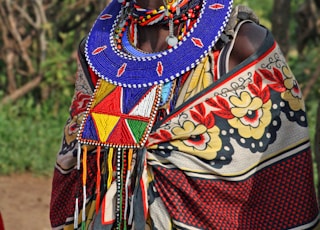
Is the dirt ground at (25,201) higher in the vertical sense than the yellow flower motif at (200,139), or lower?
lower

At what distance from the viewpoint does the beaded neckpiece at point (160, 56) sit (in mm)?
3248

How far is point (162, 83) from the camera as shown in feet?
10.8

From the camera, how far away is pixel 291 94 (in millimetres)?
3234

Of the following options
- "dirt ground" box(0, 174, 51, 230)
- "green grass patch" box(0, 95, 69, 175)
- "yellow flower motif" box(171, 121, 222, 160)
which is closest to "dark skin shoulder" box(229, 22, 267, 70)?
"yellow flower motif" box(171, 121, 222, 160)

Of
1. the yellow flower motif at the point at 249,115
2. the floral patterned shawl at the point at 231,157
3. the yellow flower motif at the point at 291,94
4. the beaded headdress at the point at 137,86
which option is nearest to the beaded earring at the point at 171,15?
the beaded headdress at the point at 137,86

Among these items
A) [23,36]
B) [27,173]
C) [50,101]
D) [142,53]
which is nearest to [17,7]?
[23,36]

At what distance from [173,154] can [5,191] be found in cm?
325

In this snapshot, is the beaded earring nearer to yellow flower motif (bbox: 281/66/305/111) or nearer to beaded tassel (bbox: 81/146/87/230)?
yellow flower motif (bbox: 281/66/305/111)

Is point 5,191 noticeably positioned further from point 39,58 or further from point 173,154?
point 173,154

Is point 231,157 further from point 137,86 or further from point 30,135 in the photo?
point 30,135

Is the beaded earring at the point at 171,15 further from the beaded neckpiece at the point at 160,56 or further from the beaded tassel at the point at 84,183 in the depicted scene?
the beaded tassel at the point at 84,183

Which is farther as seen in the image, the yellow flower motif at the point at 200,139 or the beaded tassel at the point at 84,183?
the beaded tassel at the point at 84,183

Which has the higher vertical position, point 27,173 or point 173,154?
point 173,154

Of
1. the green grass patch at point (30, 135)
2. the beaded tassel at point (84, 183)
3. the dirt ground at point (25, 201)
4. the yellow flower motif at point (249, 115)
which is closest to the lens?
the yellow flower motif at point (249, 115)
